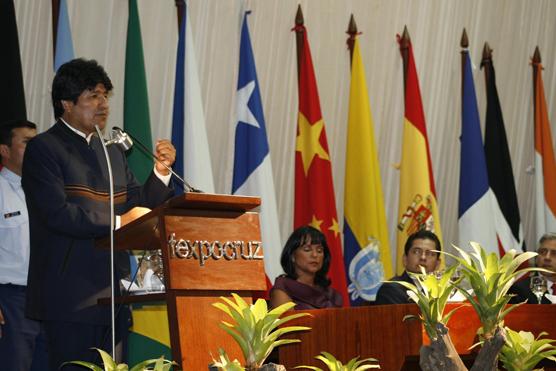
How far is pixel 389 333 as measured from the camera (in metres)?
3.01

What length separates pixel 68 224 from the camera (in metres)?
2.80

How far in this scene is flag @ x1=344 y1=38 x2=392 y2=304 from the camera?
5.66 metres

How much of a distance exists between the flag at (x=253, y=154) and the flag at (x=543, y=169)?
2103mm

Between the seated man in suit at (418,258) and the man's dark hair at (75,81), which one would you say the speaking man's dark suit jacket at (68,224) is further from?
the seated man in suit at (418,258)

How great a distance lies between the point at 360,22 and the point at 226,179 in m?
1.49

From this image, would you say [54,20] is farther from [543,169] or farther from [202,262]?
[543,169]

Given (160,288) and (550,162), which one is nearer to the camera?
(160,288)

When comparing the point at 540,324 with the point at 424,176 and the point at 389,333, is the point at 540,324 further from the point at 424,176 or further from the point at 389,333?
the point at 424,176

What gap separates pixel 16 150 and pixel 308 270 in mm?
1504

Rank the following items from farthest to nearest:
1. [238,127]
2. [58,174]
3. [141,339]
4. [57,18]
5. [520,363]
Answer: [238,127]
[57,18]
[141,339]
[58,174]
[520,363]

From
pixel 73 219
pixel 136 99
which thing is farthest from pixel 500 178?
pixel 73 219

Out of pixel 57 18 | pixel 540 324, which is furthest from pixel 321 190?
pixel 540 324

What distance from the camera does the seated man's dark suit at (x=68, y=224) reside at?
284 centimetres

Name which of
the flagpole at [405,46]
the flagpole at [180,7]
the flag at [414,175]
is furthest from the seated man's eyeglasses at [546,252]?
the flagpole at [180,7]
